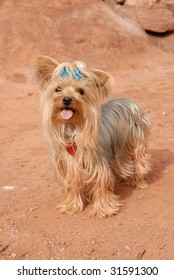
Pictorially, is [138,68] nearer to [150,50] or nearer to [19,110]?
[150,50]

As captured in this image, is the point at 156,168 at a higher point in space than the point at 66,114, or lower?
lower

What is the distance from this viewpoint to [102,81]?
398cm

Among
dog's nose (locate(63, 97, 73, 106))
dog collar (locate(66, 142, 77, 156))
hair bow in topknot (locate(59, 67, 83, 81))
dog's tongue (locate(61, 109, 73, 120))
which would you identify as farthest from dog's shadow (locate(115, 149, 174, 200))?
hair bow in topknot (locate(59, 67, 83, 81))

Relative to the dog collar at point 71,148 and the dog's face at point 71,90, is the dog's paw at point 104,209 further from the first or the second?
the dog's face at point 71,90

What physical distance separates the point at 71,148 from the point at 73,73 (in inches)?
29.6

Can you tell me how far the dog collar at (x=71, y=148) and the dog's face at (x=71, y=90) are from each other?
218mm

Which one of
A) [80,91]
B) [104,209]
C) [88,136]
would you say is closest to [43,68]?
[80,91]

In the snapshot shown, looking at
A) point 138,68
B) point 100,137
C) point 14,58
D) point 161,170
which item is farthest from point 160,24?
point 100,137

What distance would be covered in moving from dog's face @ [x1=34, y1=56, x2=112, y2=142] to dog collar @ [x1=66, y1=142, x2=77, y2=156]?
0.22m

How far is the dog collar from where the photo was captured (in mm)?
4163

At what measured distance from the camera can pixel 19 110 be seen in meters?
8.80

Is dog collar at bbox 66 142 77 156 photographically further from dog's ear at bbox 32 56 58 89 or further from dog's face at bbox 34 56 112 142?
dog's ear at bbox 32 56 58 89

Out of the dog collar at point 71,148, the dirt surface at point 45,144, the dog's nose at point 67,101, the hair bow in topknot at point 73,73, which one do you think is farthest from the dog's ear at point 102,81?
the dirt surface at point 45,144

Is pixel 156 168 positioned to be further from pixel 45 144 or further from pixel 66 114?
pixel 66 114
